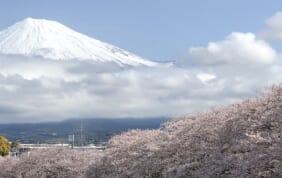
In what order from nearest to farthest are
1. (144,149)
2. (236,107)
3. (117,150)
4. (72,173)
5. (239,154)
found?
(239,154) → (236,107) → (144,149) → (117,150) → (72,173)

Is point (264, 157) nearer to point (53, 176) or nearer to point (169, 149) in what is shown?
point (169, 149)

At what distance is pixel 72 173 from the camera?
28.5 meters

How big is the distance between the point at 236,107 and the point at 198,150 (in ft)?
4.70

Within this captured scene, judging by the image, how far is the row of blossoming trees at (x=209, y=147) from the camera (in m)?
13.4

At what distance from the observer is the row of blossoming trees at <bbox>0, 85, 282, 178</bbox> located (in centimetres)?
1343

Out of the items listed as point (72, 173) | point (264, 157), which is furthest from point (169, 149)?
point (72, 173)

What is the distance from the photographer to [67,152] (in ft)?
99.8

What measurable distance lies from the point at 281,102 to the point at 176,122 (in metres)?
7.02

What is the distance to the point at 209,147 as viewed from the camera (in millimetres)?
16859

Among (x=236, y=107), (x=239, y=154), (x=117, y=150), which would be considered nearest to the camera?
(x=239, y=154)

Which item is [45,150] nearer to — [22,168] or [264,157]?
[22,168]

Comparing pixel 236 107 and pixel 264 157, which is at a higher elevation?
pixel 236 107

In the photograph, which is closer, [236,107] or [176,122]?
[236,107]

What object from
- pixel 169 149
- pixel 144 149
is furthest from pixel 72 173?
pixel 169 149
